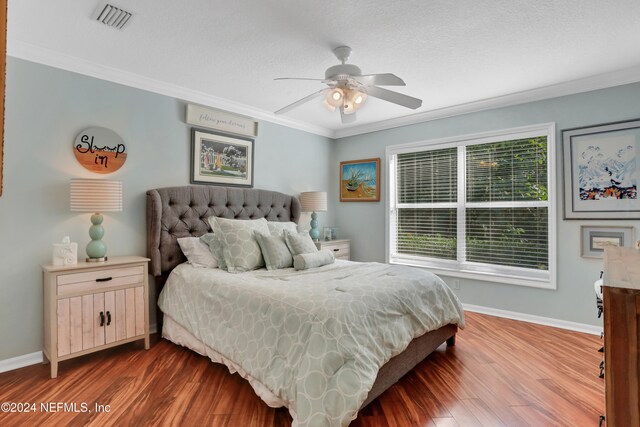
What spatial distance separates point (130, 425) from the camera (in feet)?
5.72

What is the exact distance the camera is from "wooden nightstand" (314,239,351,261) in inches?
170

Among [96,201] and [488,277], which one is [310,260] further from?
[488,277]

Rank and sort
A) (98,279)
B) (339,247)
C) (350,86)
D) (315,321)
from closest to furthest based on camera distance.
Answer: (315,321) < (350,86) < (98,279) < (339,247)

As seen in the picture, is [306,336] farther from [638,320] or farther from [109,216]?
[109,216]

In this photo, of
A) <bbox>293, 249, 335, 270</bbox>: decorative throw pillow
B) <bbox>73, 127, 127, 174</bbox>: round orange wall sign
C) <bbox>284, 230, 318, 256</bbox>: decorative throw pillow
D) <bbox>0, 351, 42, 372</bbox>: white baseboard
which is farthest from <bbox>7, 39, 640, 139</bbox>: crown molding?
<bbox>0, 351, 42, 372</bbox>: white baseboard

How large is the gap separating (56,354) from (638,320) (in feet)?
10.1

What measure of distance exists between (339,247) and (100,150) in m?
2.99

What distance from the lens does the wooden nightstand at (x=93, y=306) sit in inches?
88.8

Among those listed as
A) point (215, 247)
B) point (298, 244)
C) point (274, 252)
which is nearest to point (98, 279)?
point (215, 247)

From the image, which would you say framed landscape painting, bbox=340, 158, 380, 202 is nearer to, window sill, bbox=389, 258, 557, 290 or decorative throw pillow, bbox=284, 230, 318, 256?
window sill, bbox=389, 258, 557, 290

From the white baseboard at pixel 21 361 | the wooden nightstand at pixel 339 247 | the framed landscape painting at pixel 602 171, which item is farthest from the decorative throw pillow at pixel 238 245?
the framed landscape painting at pixel 602 171

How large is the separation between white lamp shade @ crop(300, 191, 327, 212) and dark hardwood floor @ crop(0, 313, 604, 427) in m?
2.19

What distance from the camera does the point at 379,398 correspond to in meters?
2.02

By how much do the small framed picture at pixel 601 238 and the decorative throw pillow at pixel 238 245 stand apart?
309 cm
